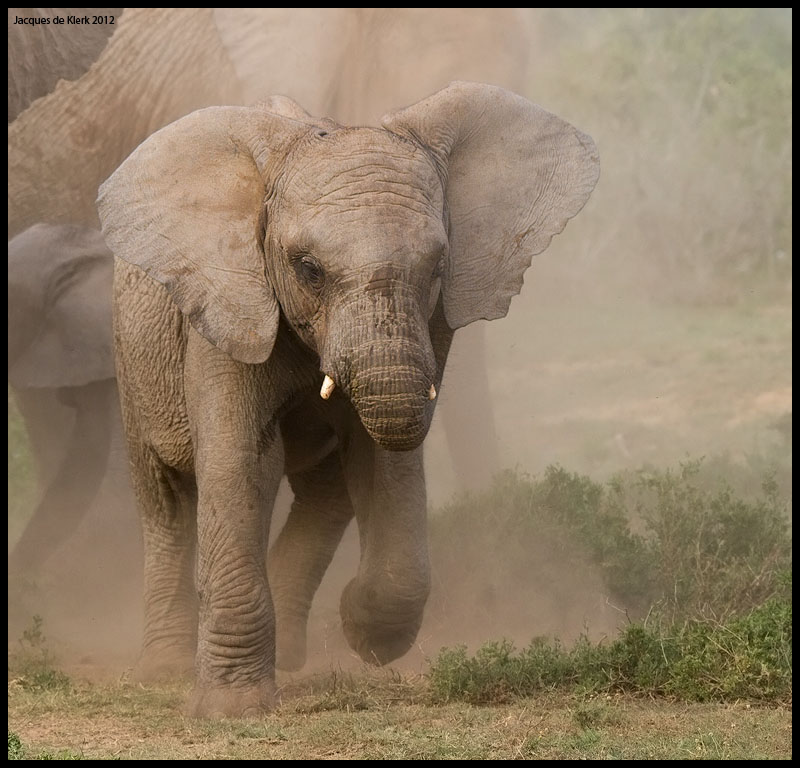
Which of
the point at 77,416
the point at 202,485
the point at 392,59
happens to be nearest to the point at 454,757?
the point at 202,485

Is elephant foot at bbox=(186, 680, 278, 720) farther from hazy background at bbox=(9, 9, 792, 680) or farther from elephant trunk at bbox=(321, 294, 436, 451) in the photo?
hazy background at bbox=(9, 9, 792, 680)

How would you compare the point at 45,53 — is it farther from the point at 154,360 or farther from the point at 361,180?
the point at 361,180

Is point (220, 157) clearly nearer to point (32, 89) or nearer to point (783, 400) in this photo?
point (32, 89)

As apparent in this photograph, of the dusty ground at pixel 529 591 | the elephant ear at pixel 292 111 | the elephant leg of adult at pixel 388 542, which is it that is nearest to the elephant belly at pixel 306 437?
the elephant leg of adult at pixel 388 542

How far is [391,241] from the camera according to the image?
4586 millimetres

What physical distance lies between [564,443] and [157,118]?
11.7ft

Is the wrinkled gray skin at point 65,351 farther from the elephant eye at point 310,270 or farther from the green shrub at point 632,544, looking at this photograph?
the elephant eye at point 310,270

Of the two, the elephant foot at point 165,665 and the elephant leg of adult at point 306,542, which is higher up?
the elephant leg of adult at point 306,542

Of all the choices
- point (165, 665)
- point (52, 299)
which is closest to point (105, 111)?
point (52, 299)

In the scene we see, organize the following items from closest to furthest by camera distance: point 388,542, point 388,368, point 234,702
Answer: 1. point 388,368
2. point 234,702
3. point 388,542

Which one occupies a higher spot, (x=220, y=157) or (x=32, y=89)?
(x=32, y=89)

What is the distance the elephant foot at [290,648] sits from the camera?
584cm

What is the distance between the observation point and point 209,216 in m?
5.04

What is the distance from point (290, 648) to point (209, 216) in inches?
64.0
